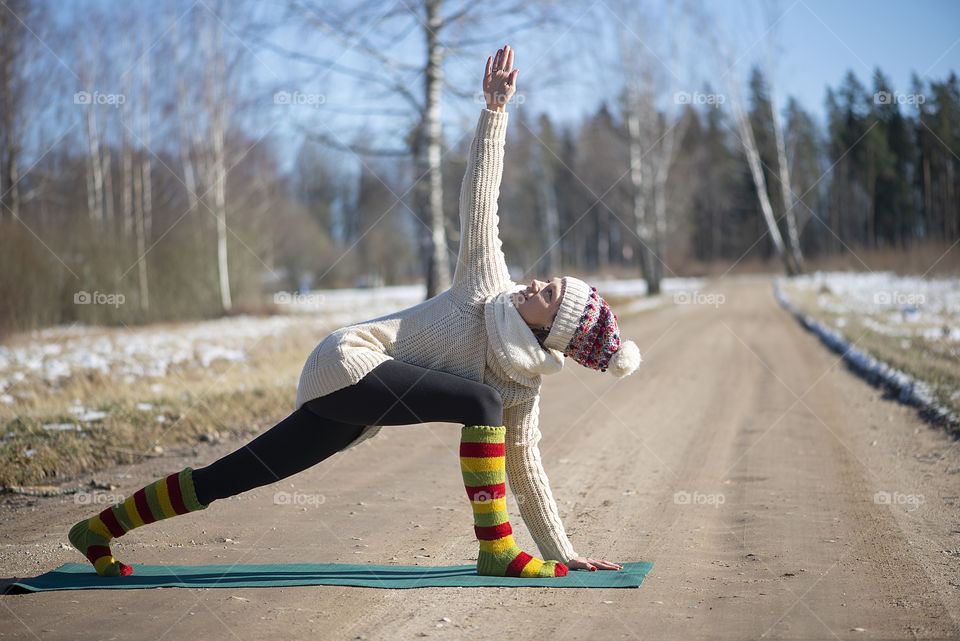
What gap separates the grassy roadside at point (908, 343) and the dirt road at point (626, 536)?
0.65 m

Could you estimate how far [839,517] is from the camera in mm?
4551

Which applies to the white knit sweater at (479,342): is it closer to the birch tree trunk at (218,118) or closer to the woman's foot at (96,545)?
the woman's foot at (96,545)

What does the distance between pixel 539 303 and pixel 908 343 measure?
1027 cm

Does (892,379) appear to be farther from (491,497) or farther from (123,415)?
(123,415)

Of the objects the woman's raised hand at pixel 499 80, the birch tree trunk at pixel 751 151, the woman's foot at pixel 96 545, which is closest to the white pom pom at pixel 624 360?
the woman's raised hand at pixel 499 80

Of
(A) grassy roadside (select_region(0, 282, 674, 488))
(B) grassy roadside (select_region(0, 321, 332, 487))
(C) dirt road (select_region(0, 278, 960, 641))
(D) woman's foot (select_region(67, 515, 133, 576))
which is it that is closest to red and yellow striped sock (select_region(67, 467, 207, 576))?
(D) woman's foot (select_region(67, 515, 133, 576))

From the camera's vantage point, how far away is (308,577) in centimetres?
354

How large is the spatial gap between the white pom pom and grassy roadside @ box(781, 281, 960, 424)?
496cm

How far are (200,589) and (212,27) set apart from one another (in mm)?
23865

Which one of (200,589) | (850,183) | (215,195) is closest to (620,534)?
(200,589)

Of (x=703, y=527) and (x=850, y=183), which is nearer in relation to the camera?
(x=703, y=527)

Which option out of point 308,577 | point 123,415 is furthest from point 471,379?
point 123,415

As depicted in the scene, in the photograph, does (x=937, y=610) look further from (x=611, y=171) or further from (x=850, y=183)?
(x=611, y=171)

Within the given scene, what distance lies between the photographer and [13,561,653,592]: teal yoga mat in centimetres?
342
